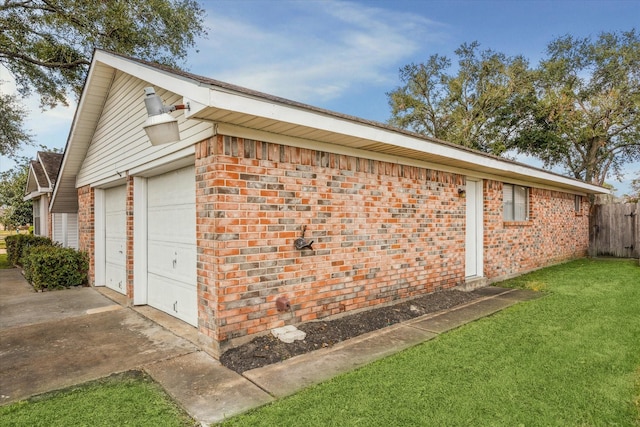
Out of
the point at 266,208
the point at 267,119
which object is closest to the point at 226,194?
the point at 266,208

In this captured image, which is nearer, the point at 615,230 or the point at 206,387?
the point at 206,387

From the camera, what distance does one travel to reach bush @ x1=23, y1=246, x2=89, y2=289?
7.97 meters

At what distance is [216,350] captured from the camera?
3801 mm

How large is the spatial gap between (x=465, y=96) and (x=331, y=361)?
24.4 m

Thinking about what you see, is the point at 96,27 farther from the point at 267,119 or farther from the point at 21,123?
the point at 267,119

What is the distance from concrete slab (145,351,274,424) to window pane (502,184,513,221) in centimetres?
761

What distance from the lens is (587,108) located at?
1942cm

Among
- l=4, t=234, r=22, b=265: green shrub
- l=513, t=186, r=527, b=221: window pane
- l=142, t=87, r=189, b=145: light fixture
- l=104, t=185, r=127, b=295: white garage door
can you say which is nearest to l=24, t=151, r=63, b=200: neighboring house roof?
l=4, t=234, r=22, b=265: green shrub

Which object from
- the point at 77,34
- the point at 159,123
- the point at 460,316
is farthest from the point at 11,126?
the point at 460,316

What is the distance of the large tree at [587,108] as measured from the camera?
1861cm

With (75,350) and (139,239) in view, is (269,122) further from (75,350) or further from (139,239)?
(139,239)

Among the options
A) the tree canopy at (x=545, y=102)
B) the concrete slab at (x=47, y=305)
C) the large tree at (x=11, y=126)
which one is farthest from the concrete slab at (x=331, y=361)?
the tree canopy at (x=545, y=102)

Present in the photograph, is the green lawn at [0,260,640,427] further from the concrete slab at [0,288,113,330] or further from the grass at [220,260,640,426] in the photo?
the concrete slab at [0,288,113,330]

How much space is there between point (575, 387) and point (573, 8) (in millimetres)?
14826
